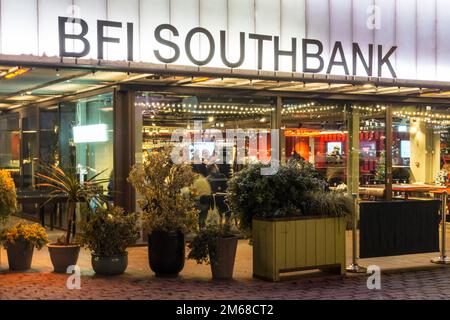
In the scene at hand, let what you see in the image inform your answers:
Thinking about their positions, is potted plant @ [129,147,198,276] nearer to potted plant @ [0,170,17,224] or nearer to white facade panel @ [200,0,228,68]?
white facade panel @ [200,0,228,68]

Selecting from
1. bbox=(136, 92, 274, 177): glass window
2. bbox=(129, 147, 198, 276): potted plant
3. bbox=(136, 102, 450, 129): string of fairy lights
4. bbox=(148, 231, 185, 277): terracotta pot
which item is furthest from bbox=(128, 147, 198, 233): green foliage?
bbox=(136, 102, 450, 129): string of fairy lights

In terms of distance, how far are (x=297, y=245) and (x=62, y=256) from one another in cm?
358

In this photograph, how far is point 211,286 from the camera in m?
9.62

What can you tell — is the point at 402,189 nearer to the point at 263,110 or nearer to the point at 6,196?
the point at 263,110

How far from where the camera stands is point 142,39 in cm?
1069

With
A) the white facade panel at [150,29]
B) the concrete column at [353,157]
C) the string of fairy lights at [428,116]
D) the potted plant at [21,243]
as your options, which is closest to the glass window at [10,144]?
the potted plant at [21,243]

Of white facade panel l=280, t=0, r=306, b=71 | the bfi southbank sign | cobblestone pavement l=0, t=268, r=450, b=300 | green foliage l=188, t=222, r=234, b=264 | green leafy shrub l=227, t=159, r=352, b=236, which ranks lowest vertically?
cobblestone pavement l=0, t=268, r=450, b=300

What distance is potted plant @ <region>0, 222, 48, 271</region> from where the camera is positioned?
34.9 ft

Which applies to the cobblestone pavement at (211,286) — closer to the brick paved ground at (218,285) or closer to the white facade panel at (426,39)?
the brick paved ground at (218,285)

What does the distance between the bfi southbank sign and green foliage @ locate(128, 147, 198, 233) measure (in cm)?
164

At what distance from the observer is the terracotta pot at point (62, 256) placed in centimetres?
1054

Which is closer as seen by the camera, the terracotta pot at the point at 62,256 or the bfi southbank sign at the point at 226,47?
the bfi southbank sign at the point at 226,47

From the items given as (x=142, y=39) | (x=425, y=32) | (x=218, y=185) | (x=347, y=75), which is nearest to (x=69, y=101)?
(x=218, y=185)

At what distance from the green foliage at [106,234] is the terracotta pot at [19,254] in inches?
37.3
